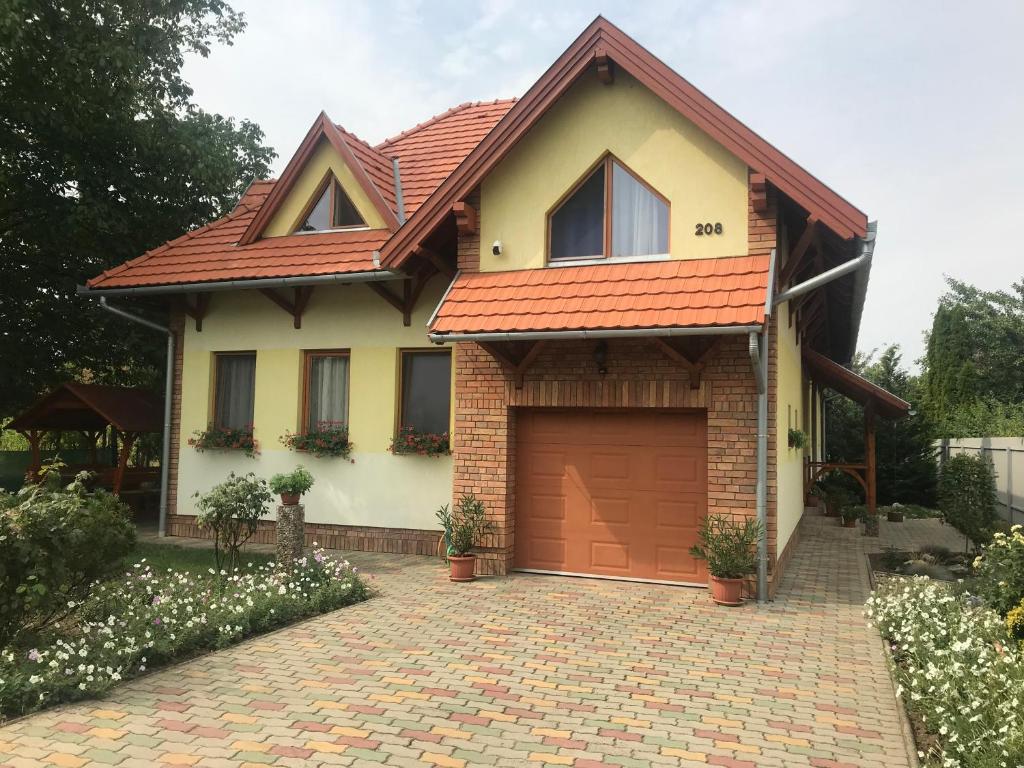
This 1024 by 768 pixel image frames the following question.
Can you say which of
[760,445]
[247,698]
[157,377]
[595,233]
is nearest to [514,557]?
[760,445]

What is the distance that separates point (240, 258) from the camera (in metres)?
12.0

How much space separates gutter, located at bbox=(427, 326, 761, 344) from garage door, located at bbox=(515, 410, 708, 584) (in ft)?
5.04

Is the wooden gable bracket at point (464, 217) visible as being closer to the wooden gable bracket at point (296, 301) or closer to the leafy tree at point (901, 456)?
the wooden gable bracket at point (296, 301)

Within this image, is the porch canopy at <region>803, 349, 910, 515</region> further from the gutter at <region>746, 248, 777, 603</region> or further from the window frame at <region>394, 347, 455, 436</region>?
the window frame at <region>394, 347, 455, 436</region>

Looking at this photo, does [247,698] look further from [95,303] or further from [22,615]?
[95,303]

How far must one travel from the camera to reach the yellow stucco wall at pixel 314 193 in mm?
12070

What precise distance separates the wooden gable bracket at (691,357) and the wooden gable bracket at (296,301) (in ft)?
19.1

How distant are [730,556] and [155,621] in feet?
18.5

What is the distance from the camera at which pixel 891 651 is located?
21.4ft

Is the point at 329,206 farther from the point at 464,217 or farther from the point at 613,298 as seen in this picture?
the point at 613,298

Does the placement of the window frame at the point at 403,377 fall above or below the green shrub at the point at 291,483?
above

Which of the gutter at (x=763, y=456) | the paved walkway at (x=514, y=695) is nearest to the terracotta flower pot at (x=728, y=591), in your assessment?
the paved walkway at (x=514, y=695)

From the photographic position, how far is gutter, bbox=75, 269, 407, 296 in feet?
34.8

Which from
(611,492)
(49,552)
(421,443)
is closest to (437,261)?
(421,443)
